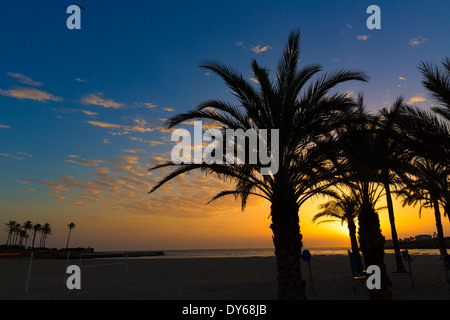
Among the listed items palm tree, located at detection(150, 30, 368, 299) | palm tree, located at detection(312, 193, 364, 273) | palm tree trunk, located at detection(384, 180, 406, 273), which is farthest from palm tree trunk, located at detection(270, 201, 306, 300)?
palm tree trunk, located at detection(384, 180, 406, 273)

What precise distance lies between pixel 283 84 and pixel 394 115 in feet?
13.7

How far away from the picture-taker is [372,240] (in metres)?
11.1

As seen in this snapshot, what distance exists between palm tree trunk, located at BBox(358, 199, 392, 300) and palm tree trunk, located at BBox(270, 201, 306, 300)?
3.38 meters

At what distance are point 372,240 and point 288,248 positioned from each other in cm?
425

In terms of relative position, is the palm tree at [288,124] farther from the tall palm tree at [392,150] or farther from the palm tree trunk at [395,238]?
the palm tree trunk at [395,238]

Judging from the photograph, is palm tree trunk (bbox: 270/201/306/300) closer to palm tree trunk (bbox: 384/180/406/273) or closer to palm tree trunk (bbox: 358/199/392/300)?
palm tree trunk (bbox: 358/199/392/300)

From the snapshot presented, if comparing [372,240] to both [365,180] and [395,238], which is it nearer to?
[365,180]

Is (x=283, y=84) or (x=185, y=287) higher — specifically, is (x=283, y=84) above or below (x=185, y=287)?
Answer: above

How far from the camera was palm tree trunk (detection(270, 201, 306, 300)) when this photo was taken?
8750 mm

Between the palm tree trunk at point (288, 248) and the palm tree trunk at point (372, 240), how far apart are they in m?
3.38

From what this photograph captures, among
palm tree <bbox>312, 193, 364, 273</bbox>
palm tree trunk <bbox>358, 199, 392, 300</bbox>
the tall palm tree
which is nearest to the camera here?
the tall palm tree

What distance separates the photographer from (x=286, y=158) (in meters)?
9.02
